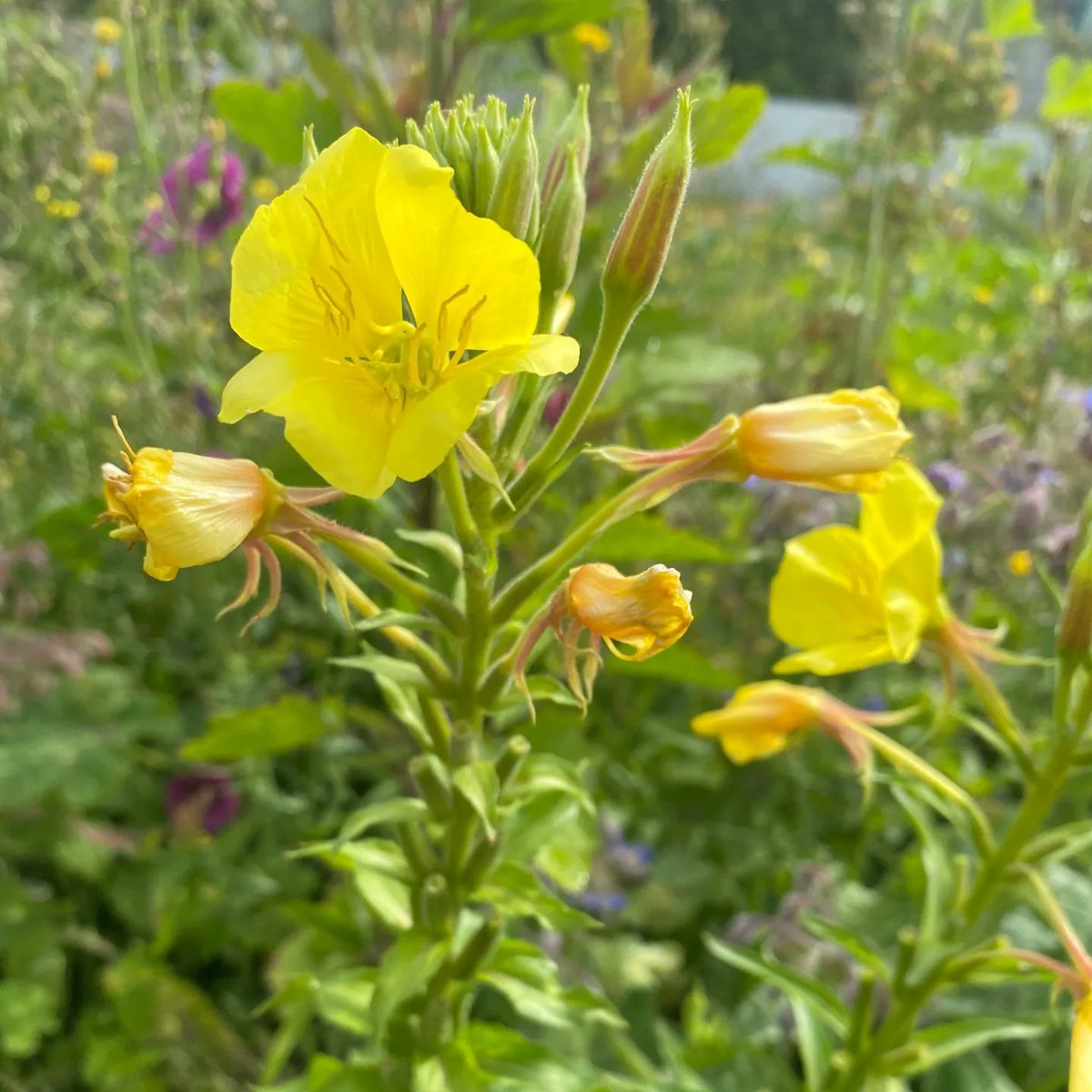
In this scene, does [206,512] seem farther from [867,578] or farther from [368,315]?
[867,578]

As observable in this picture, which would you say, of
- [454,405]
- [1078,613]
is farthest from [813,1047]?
[454,405]

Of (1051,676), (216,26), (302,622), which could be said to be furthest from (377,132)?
(1051,676)

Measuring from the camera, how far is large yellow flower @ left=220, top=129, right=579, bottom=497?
2.23 ft

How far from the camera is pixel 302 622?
2.23 meters

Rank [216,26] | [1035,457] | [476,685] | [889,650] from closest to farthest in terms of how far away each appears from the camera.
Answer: [476,685], [889,650], [1035,457], [216,26]

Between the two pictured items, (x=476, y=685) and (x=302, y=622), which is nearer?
(x=476, y=685)

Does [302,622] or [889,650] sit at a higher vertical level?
[889,650]

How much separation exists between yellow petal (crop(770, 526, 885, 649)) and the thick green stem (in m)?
0.44

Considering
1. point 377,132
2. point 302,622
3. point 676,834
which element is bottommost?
point 676,834

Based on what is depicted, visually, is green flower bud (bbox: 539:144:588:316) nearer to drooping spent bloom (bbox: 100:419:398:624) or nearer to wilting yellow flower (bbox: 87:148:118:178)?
drooping spent bloom (bbox: 100:419:398:624)

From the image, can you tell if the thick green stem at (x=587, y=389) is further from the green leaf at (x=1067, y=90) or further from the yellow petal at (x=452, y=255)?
the green leaf at (x=1067, y=90)

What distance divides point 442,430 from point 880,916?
62.1 inches

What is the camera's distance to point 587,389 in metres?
0.81

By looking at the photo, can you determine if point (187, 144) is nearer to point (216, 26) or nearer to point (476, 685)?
point (216, 26)
